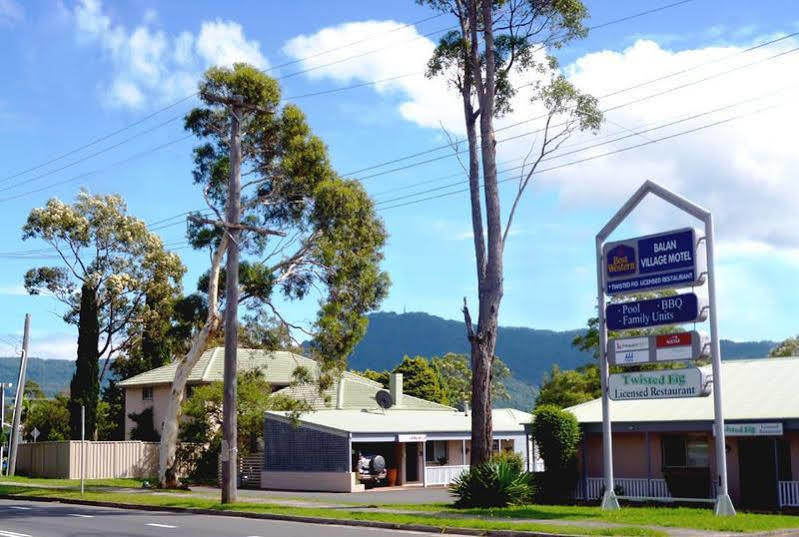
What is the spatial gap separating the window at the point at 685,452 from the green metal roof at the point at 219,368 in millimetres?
23231

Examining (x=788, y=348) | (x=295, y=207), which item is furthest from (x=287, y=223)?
(x=788, y=348)

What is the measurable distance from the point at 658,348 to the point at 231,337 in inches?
503

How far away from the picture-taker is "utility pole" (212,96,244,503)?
30391mm

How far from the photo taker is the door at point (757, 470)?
101 ft

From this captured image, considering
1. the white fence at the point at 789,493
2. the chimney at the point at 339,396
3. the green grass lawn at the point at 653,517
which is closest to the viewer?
the green grass lawn at the point at 653,517

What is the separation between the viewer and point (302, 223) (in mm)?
38500

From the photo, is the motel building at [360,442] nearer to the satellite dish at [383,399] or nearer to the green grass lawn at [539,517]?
the satellite dish at [383,399]

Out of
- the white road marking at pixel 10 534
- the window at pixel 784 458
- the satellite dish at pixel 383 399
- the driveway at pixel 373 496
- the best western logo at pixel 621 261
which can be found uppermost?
the best western logo at pixel 621 261

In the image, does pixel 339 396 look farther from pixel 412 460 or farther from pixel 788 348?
pixel 788 348

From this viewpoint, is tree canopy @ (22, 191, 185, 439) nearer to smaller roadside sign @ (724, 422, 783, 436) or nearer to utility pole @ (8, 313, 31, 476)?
utility pole @ (8, 313, 31, 476)

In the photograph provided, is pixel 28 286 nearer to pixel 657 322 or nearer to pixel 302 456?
pixel 302 456

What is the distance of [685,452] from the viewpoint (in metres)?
32.8

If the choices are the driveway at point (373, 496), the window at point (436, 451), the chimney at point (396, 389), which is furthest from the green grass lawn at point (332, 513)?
the chimney at point (396, 389)

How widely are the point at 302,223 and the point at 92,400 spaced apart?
72.7 feet
